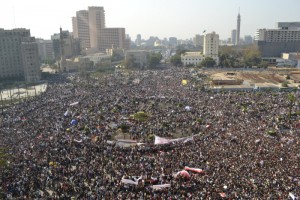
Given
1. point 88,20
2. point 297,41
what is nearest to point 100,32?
point 88,20

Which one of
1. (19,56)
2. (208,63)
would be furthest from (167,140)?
(19,56)

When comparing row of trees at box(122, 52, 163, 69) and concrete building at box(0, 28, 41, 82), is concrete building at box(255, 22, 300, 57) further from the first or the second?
concrete building at box(0, 28, 41, 82)

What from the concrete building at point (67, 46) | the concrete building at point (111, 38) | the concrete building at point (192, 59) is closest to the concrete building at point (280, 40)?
the concrete building at point (192, 59)

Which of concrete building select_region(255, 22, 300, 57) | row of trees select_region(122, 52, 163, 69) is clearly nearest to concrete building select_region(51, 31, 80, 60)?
row of trees select_region(122, 52, 163, 69)

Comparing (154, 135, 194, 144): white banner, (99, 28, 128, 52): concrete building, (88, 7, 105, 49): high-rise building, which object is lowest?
(154, 135, 194, 144): white banner

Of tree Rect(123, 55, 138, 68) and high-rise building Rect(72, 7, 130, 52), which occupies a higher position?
high-rise building Rect(72, 7, 130, 52)

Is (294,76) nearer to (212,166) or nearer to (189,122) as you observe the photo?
(189,122)

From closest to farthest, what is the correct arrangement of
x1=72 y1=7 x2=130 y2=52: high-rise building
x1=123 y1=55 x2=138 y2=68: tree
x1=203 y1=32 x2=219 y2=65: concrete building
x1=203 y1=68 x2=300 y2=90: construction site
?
x1=203 y1=68 x2=300 y2=90: construction site, x1=123 y1=55 x2=138 y2=68: tree, x1=203 y1=32 x2=219 y2=65: concrete building, x1=72 y1=7 x2=130 y2=52: high-rise building

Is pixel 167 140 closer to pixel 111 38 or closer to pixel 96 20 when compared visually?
pixel 111 38
